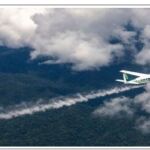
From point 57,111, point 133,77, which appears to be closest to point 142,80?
point 133,77

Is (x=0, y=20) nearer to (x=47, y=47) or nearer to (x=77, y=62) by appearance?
(x=47, y=47)

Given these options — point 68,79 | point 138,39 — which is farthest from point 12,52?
point 138,39

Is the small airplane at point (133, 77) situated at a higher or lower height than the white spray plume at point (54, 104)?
higher

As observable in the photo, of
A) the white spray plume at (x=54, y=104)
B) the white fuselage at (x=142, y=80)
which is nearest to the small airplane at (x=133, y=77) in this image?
the white fuselage at (x=142, y=80)

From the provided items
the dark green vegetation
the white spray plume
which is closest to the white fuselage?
the white spray plume

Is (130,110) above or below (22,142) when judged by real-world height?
above

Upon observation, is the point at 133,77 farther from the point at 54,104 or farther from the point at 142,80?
the point at 54,104

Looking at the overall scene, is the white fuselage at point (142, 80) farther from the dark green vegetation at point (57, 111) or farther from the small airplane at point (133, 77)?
the dark green vegetation at point (57, 111)
